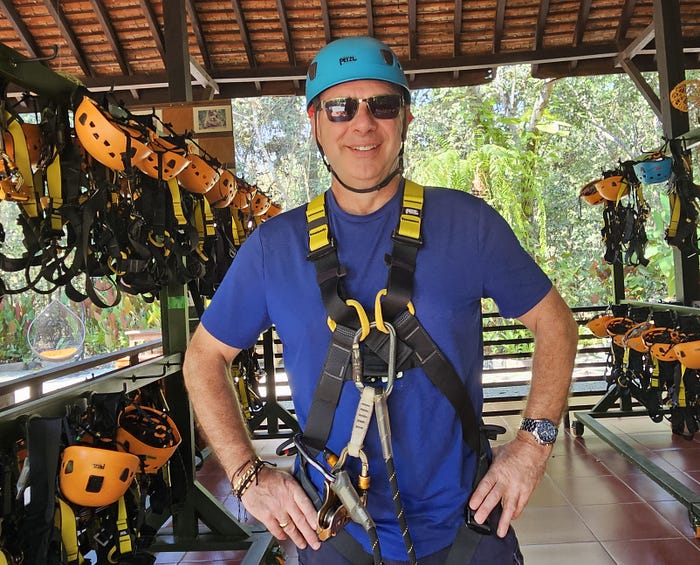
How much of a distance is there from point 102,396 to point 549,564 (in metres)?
2.88

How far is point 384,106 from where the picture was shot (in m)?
1.91

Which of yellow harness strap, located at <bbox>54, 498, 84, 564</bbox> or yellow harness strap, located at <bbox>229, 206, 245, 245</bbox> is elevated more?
→ yellow harness strap, located at <bbox>229, 206, 245, 245</bbox>

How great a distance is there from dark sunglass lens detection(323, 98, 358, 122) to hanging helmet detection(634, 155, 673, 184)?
15.3 ft

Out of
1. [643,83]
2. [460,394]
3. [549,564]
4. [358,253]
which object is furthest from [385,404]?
[643,83]

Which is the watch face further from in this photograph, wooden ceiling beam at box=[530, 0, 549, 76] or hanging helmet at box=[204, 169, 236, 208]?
wooden ceiling beam at box=[530, 0, 549, 76]

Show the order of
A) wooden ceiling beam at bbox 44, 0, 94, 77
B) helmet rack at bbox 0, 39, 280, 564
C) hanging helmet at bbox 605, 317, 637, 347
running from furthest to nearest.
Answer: wooden ceiling beam at bbox 44, 0, 94, 77 → hanging helmet at bbox 605, 317, 637, 347 → helmet rack at bbox 0, 39, 280, 564

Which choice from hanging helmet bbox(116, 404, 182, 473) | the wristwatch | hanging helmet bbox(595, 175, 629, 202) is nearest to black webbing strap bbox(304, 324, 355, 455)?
the wristwatch

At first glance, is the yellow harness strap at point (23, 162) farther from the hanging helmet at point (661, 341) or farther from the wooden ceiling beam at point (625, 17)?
the wooden ceiling beam at point (625, 17)

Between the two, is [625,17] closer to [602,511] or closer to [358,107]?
[602,511]

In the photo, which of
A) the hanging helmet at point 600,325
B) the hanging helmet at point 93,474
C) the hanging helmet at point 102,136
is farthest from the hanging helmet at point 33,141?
the hanging helmet at point 600,325

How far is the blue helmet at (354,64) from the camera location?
192 cm

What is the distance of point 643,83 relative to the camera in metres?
8.02

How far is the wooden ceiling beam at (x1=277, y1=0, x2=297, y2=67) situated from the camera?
8.20 m

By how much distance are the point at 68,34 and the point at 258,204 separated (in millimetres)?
4180
